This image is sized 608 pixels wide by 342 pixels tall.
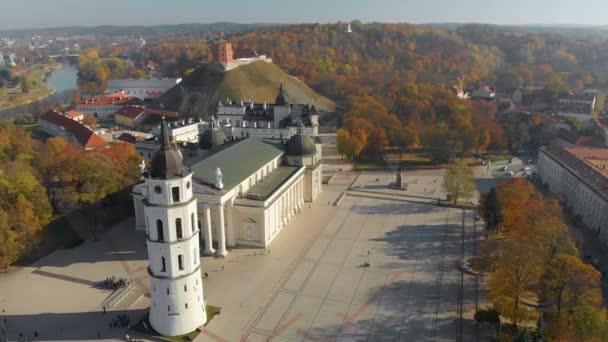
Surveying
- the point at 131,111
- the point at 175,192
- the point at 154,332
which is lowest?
the point at 154,332

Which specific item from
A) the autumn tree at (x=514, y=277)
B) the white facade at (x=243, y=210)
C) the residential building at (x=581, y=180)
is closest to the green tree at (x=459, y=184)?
the residential building at (x=581, y=180)

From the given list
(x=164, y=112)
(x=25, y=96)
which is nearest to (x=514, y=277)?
(x=164, y=112)

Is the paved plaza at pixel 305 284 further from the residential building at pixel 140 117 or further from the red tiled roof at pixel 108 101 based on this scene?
the red tiled roof at pixel 108 101

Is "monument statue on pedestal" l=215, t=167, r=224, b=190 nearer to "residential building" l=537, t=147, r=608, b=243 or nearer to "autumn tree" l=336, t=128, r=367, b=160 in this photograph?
"autumn tree" l=336, t=128, r=367, b=160

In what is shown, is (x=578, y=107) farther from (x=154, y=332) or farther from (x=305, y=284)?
(x=154, y=332)

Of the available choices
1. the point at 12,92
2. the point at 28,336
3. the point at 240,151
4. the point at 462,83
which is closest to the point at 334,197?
the point at 240,151

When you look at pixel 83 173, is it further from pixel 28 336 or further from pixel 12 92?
pixel 12 92

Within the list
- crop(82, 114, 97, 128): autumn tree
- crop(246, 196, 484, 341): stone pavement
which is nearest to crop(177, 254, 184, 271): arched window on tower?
crop(246, 196, 484, 341): stone pavement
